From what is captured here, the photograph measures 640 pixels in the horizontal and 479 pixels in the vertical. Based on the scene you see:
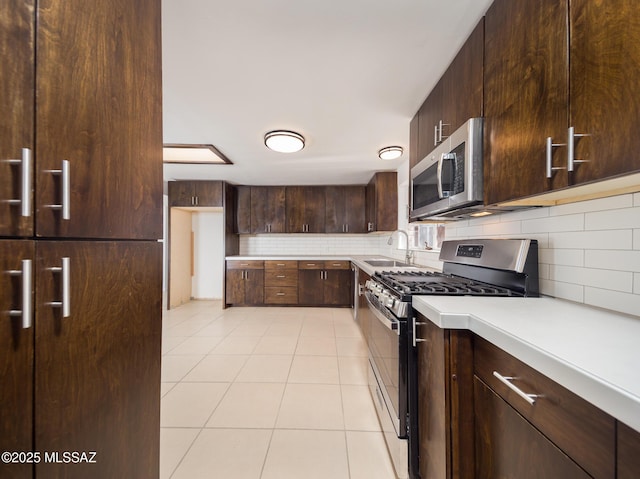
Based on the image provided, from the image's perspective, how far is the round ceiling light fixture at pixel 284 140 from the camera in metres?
2.45

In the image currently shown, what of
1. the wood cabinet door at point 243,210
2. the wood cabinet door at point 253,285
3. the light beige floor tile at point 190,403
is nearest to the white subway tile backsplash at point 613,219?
the light beige floor tile at point 190,403

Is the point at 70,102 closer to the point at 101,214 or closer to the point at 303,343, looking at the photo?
the point at 101,214

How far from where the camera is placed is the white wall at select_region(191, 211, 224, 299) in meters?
5.14

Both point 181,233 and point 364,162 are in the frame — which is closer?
point 364,162

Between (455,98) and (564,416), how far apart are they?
149cm

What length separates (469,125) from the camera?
4.08 feet

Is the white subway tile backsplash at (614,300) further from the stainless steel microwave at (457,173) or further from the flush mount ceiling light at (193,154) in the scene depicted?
the flush mount ceiling light at (193,154)

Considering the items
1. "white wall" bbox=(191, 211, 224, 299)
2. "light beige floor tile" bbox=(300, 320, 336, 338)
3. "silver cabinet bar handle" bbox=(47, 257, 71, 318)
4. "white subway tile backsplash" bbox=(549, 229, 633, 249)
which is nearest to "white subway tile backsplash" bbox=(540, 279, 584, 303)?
"white subway tile backsplash" bbox=(549, 229, 633, 249)

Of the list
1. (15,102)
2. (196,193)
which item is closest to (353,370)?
(15,102)

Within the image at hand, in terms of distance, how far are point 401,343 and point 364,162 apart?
2673 mm

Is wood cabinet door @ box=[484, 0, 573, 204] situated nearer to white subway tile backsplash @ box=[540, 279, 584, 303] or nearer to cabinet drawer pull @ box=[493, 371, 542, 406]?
white subway tile backsplash @ box=[540, 279, 584, 303]

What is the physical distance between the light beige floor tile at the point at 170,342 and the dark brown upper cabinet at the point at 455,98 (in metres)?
3.12

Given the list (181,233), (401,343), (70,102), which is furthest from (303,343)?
(181,233)

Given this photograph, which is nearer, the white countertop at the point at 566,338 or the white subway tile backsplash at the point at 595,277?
the white countertop at the point at 566,338
